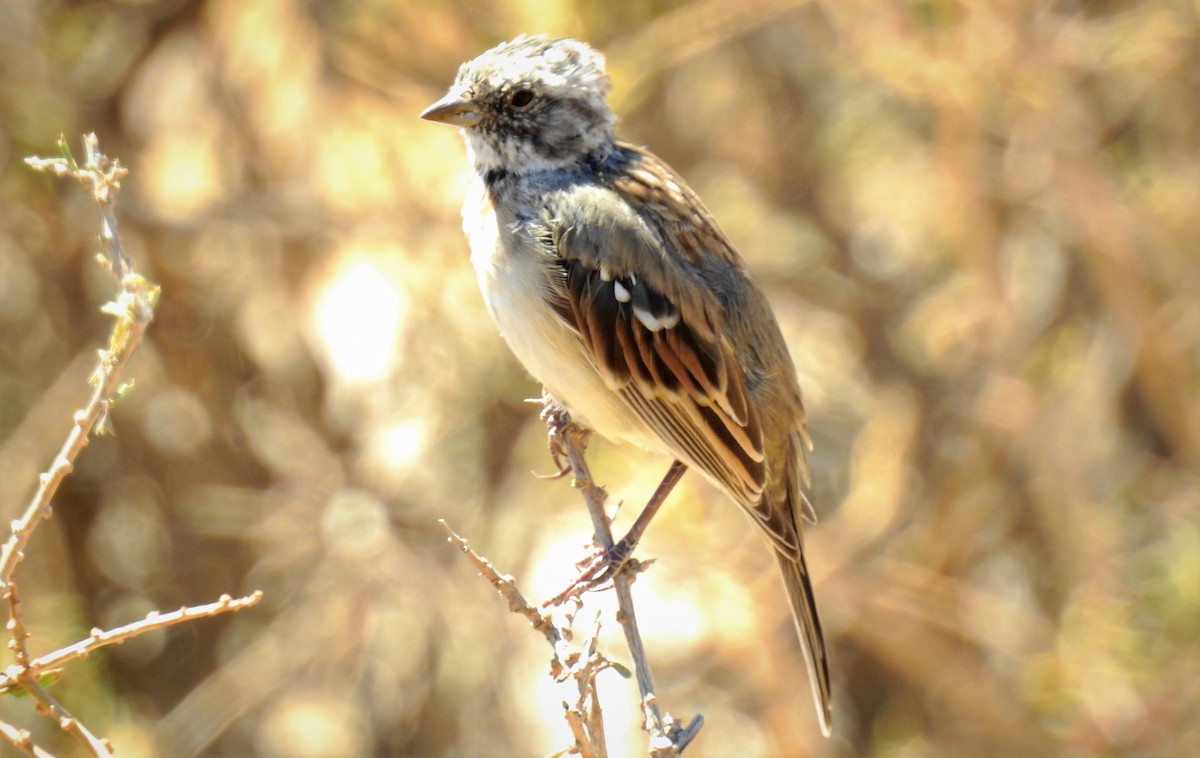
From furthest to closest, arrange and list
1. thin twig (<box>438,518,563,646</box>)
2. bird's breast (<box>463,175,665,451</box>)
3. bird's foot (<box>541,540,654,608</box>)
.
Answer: bird's breast (<box>463,175,665,451</box>) < bird's foot (<box>541,540,654,608</box>) < thin twig (<box>438,518,563,646</box>)

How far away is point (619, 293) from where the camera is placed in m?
3.38

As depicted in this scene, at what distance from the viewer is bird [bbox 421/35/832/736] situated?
335cm

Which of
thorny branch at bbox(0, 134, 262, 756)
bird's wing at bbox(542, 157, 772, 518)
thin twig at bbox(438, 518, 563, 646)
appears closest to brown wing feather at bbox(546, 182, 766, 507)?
bird's wing at bbox(542, 157, 772, 518)

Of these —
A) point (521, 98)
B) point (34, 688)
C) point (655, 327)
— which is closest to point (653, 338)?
point (655, 327)

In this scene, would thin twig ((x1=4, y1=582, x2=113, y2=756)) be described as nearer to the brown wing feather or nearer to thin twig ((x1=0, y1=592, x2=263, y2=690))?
thin twig ((x1=0, y1=592, x2=263, y2=690))

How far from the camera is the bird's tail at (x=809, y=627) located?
3.56m

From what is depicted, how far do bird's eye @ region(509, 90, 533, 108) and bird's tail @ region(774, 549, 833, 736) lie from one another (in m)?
1.36

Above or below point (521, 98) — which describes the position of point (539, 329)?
below

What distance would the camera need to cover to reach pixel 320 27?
17.5 ft

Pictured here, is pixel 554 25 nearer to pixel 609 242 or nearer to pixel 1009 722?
pixel 609 242

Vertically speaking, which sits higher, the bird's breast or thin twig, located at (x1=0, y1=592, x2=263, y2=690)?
the bird's breast

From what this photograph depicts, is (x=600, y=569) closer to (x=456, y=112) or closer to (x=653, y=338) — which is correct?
(x=653, y=338)

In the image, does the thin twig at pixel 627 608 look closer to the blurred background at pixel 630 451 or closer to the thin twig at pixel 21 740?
the thin twig at pixel 21 740

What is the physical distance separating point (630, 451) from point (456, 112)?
208 centimetres
